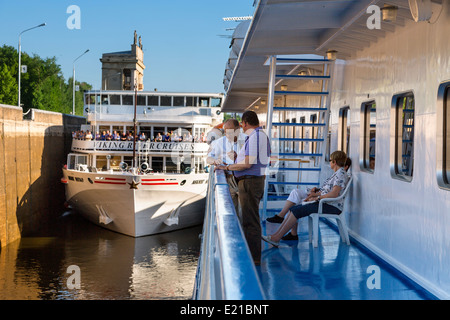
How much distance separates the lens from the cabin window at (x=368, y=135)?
26.5 feet

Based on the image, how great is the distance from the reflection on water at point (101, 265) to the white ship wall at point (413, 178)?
14.5 metres

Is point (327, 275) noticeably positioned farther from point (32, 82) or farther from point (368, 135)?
point (32, 82)

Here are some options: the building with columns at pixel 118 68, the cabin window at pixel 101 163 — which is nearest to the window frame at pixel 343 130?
the cabin window at pixel 101 163

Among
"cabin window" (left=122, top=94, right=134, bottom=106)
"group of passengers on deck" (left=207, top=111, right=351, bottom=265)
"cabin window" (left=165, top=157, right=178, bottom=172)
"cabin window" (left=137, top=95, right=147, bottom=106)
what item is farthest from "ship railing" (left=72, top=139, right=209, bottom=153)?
"group of passengers on deck" (left=207, top=111, right=351, bottom=265)

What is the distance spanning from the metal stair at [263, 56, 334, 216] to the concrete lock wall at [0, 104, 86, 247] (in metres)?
14.5

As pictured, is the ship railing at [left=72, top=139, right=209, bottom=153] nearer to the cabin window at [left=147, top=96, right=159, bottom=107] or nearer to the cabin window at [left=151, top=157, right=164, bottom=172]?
the cabin window at [left=151, top=157, right=164, bottom=172]

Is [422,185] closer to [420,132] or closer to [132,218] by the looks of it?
[420,132]

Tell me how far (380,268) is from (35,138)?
95.5 ft

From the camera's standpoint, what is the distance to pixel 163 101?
3609 centimetres

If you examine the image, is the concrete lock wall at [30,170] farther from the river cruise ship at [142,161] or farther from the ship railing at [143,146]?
the ship railing at [143,146]

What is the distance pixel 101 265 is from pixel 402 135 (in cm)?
1995

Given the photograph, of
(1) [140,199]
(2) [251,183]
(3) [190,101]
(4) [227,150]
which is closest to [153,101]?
(3) [190,101]

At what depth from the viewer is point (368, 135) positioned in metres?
8.38

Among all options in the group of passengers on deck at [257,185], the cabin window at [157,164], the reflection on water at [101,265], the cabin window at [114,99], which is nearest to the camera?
the group of passengers on deck at [257,185]
